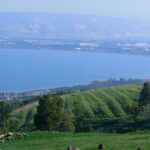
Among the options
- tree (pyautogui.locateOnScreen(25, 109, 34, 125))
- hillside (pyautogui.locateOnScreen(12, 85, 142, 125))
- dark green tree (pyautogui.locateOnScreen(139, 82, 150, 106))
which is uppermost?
dark green tree (pyautogui.locateOnScreen(139, 82, 150, 106))

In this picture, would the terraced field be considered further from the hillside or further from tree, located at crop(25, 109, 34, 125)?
tree, located at crop(25, 109, 34, 125)

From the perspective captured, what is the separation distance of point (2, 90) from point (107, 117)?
54.5 meters

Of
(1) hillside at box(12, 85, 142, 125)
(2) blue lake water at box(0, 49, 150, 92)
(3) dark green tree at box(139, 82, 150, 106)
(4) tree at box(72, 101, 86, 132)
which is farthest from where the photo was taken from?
(2) blue lake water at box(0, 49, 150, 92)

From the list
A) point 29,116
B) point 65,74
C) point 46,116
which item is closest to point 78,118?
point 46,116

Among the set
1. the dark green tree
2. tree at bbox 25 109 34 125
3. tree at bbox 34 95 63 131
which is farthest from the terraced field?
tree at bbox 34 95 63 131

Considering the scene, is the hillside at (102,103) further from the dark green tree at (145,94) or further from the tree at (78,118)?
the tree at (78,118)

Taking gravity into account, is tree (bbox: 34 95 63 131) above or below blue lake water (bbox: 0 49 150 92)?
below

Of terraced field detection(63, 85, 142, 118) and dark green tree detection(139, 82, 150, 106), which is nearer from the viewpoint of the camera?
dark green tree detection(139, 82, 150, 106)

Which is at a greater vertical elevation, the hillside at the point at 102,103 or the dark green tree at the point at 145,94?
the dark green tree at the point at 145,94

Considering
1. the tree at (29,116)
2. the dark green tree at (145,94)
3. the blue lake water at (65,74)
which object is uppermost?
the blue lake water at (65,74)

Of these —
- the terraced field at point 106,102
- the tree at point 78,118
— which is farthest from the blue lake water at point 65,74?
the tree at point 78,118

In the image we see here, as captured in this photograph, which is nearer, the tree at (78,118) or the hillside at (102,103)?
the tree at (78,118)

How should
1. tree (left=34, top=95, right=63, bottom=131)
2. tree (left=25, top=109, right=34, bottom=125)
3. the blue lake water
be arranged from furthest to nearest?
the blue lake water < tree (left=25, top=109, right=34, bottom=125) < tree (left=34, top=95, right=63, bottom=131)

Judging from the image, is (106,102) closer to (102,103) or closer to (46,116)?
(102,103)
